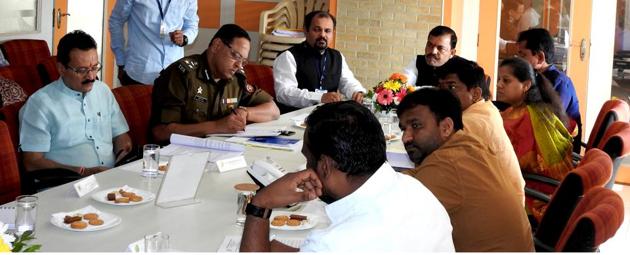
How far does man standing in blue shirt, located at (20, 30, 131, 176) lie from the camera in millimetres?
3658

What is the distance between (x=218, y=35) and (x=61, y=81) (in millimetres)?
857

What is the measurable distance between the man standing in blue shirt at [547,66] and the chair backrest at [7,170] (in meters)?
3.54

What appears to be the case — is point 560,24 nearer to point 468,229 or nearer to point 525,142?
point 525,142

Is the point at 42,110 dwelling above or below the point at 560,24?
below

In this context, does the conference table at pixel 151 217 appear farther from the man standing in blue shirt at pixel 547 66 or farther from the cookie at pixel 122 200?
the man standing in blue shirt at pixel 547 66

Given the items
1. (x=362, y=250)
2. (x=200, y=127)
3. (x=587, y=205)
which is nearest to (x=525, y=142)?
(x=200, y=127)

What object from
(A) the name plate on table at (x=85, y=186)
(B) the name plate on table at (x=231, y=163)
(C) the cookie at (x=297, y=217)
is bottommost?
(C) the cookie at (x=297, y=217)

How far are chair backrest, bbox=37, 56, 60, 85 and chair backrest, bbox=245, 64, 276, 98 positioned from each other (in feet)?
4.33

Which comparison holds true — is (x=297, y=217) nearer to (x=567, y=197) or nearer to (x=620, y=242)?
(x=567, y=197)

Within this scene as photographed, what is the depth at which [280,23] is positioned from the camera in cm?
866

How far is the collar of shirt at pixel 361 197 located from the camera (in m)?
1.89

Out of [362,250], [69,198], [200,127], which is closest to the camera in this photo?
[362,250]

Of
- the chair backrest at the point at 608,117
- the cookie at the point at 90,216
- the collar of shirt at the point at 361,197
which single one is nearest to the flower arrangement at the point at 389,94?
the chair backrest at the point at 608,117

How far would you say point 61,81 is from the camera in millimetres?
3867
